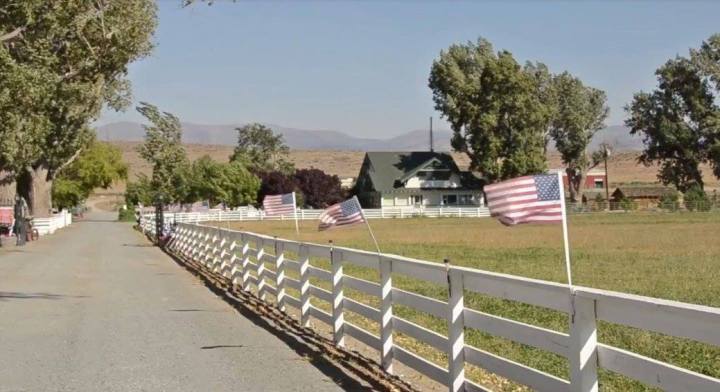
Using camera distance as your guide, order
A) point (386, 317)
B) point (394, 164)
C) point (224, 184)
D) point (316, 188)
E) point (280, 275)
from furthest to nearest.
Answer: point (394, 164), point (316, 188), point (224, 184), point (280, 275), point (386, 317)

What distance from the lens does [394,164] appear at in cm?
10962

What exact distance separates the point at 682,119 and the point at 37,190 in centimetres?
6186

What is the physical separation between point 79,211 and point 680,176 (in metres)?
84.9

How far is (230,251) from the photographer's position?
69.7 feet

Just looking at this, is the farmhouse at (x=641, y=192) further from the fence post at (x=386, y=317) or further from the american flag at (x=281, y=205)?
the fence post at (x=386, y=317)

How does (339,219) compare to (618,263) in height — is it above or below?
above

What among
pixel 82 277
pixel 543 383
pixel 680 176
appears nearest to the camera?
→ pixel 543 383

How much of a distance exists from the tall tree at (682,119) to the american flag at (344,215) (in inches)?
3346

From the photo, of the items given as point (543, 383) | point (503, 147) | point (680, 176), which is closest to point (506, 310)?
point (543, 383)

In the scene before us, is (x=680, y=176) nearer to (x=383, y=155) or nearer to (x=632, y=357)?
(x=383, y=155)

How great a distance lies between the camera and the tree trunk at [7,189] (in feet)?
186

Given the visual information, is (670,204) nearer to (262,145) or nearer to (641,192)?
(641,192)

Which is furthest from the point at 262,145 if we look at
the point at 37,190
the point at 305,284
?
the point at 305,284

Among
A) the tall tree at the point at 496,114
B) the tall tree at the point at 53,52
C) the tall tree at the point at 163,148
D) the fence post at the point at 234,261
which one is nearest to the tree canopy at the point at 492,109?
the tall tree at the point at 496,114
